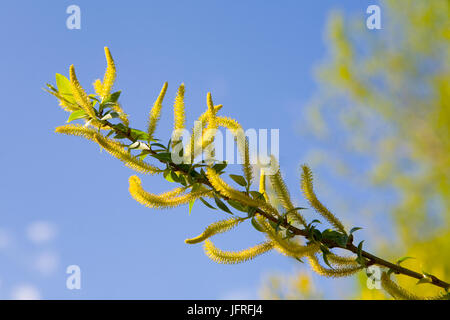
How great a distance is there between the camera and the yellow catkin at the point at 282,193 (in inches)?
40.9

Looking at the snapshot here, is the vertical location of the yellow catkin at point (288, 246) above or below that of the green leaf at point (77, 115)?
below

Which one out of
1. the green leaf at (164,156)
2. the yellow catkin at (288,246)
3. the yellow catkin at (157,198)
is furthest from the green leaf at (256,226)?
the green leaf at (164,156)

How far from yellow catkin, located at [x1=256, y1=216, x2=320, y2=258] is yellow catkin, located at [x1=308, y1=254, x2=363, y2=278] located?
0.02 m

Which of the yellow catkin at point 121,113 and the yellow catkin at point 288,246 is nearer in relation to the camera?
the yellow catkin at point 288,246

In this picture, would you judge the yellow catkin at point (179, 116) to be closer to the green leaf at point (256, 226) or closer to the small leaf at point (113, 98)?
the small leaf at point (113, 98)

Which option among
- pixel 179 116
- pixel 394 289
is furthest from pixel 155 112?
pixel 394 289

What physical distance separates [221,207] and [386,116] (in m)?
5.45

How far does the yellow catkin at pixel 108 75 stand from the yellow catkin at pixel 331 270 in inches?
23.5

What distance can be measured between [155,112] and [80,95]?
0.17m

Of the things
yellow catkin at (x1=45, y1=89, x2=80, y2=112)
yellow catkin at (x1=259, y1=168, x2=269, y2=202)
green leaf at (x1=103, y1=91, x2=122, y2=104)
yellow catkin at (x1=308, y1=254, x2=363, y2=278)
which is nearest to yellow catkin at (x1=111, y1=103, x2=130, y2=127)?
green leaf at (x1=103, y1=91, x2=122, y2=104)

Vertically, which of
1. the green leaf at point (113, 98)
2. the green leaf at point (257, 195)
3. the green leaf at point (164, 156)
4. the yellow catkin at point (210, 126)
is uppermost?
the green leaf at point (113, 98)

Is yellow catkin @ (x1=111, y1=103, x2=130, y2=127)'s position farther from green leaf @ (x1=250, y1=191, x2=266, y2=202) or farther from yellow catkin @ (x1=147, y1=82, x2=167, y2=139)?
green leaf @ (x1=250, y1=191, x2=266, y2=202)

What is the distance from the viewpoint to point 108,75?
43.9 inches

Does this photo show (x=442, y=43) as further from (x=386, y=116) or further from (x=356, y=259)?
(x=356, y=259)
